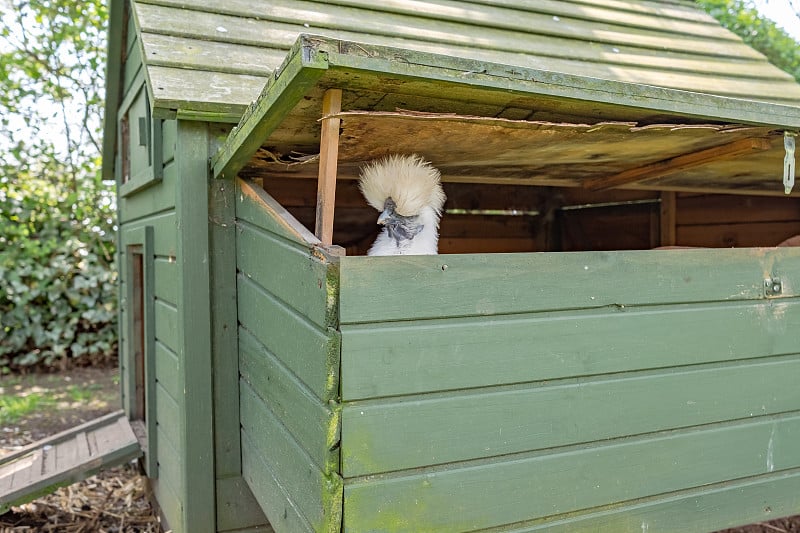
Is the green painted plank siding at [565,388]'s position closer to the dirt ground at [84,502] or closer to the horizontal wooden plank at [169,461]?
the horizontal wooden plank at [169,461]

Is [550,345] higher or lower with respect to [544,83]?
lower

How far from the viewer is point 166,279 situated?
3018 millimetres

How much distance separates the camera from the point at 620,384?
71.6 inches

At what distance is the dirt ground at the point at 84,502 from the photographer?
3.99 meters

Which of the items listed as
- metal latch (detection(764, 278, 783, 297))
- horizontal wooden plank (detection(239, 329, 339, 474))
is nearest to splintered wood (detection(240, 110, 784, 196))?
metal latch (detection(764, 278, 783, 297))

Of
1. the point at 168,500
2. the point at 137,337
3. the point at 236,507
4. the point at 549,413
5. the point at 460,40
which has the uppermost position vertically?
the point at 460,40

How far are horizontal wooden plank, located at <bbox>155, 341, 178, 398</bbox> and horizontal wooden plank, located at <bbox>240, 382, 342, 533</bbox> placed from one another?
445 mm

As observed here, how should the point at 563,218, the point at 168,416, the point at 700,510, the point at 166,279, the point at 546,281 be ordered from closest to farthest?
the point at 546,281
the point at 700,510
the point at 166,279
the point at 168,416
the point at 563,218

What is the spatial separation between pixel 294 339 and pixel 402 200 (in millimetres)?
583

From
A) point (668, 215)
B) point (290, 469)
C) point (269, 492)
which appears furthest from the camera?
point (668, 215)

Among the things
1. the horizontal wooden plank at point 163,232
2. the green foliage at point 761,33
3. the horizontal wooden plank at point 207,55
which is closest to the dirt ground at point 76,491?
the horizontal wooden plank at point 163,232

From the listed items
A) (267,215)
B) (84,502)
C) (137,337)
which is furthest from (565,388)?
(84,502)

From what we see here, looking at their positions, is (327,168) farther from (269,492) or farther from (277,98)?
(269,492)

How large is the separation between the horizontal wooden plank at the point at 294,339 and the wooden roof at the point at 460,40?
2.48 ft
